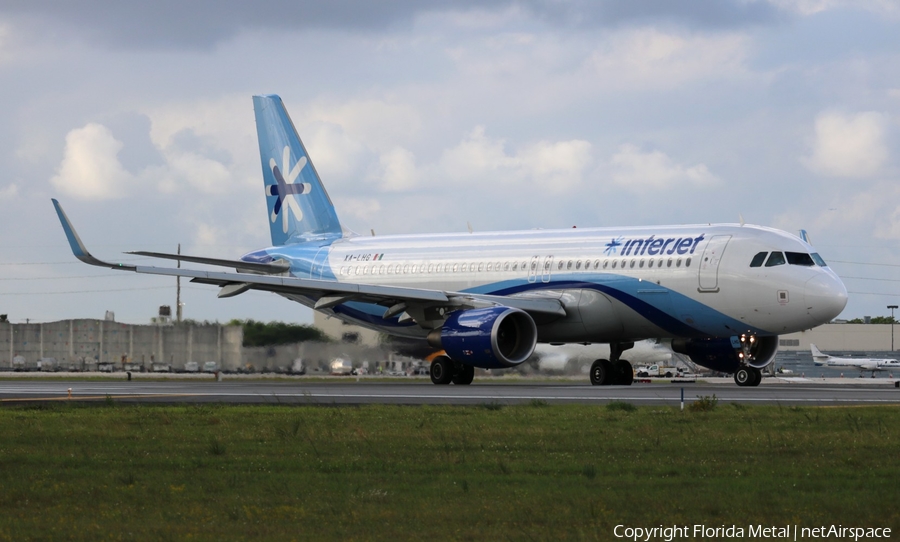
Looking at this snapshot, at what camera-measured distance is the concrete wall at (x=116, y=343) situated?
43.0 m

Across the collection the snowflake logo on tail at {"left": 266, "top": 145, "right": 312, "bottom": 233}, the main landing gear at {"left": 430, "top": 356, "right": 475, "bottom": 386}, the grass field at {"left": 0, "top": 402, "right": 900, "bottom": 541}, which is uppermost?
the snowflake logo on tail at {"left": 266, "top": 145, "right": 312, "bottom": 233}

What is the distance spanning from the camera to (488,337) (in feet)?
97.7

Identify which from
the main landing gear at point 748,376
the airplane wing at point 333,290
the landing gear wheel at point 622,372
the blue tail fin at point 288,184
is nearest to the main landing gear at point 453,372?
the airplane wing at point 333,290

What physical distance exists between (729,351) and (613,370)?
10.6 feet

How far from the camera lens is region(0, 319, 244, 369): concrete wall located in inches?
1694

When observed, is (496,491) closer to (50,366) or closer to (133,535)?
(133,535)

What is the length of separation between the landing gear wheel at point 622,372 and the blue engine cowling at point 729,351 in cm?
150

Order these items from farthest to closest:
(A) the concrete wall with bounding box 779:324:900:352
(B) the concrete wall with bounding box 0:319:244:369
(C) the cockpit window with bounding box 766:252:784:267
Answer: (A) the concrete wall with bounding box 779:324:900:352, (B) the concrete wall with bounding box 0:319:244:369, (C) the cockpit window with bounding box 766:252:784:267

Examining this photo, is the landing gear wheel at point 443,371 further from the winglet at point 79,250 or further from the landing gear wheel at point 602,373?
the winglet at point 79,250

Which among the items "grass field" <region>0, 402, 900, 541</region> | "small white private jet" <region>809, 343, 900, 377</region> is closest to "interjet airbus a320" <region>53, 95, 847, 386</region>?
"grass field" <region>0, 402, 900, 541</region>

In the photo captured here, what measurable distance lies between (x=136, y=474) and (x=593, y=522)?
16.0 ft

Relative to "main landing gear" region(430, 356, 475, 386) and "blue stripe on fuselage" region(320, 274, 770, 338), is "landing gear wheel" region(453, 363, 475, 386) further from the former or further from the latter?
"blue stripe on fuselage" region(320, 274, 770, 338)

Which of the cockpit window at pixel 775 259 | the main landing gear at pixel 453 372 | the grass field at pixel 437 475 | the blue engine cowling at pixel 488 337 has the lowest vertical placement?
the grass field at pixel 437 475

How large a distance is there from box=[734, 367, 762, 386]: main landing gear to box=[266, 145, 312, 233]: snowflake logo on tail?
1614cm
